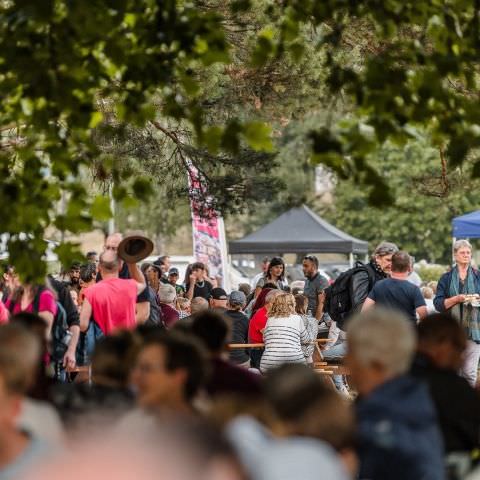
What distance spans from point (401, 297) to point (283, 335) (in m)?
2.35

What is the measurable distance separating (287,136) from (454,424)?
8364cm

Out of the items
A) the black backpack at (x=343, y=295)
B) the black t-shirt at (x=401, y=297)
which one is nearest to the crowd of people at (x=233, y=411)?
the black t-shirt at (x=401, y=297)

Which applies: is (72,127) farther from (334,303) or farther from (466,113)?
(334,303)

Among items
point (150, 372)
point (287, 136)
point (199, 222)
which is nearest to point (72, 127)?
point (150, 372)

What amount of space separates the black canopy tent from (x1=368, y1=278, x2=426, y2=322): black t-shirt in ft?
66.6

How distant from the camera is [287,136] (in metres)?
89.4

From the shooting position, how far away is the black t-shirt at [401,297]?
11.8 m

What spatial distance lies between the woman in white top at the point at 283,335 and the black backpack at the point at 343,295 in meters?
0.40

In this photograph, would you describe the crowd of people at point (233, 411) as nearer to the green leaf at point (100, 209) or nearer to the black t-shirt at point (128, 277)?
the green leaf at point (100, 209)

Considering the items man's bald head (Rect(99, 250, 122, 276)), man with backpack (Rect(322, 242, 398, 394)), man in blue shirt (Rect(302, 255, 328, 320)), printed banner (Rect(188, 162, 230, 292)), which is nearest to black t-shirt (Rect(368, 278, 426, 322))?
man with backpack (Rect(322, 242, 398, 394))

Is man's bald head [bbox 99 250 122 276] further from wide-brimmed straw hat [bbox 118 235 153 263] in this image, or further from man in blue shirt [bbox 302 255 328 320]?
man in blue shirt [bbox 302 255 328 320]

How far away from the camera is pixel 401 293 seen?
11.8 m

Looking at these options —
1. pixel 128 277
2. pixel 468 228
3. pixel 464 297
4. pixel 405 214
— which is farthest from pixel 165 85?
pixel 405 214

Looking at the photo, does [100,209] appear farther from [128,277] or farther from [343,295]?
[343,295]
